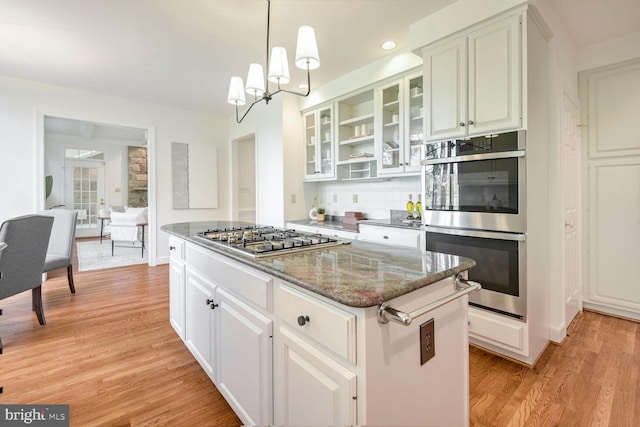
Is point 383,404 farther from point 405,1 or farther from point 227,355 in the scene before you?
point 405,1

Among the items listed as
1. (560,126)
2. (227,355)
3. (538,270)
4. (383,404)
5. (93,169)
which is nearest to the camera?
(383,404)

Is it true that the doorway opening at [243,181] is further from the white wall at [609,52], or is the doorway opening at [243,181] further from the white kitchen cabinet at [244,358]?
the white wall at [609,52]

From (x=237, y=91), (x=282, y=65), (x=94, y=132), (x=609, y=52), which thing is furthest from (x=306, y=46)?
(x=94, y=132)

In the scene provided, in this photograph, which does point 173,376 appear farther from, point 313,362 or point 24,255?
point 24,255

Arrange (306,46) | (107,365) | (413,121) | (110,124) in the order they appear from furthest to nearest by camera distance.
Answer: (110,124)
(413,121)
(107,365)
(306,46)

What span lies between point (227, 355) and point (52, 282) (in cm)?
391

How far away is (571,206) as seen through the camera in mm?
2662

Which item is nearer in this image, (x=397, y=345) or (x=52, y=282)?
(x=397, y=345)

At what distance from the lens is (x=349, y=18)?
251 centimetres

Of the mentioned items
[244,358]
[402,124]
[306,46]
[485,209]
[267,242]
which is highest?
[306,46]

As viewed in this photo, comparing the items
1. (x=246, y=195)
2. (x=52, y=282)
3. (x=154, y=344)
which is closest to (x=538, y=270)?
(x=154, y=344)

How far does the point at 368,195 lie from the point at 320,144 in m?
0.94

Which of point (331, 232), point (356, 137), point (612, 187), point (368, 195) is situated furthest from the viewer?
point (368, 195)

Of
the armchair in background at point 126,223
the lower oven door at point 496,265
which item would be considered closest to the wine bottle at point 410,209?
the lower oven door at point 496,265
